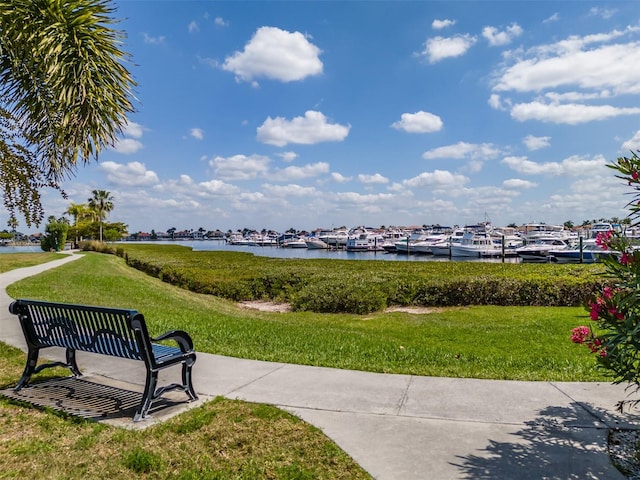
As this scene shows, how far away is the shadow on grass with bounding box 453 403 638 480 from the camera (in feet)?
11.3

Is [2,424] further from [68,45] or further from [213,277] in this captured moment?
[213,277]

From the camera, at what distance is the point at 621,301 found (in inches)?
124

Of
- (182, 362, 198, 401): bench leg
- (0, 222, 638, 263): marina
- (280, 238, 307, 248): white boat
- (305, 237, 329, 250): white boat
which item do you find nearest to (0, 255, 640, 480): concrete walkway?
(182, 362, 198, 401): bench leg

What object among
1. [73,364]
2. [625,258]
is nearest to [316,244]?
[73,364]

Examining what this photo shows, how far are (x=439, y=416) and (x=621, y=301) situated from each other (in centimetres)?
209

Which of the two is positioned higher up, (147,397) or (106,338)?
(106,338)

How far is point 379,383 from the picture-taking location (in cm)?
564

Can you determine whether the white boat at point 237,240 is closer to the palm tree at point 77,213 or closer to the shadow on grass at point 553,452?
the palm tree at point 77,213

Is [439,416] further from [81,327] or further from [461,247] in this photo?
[461,247]

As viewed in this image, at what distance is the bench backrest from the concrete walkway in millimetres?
937

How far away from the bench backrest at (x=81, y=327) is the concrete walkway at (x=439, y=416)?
94 centimetres

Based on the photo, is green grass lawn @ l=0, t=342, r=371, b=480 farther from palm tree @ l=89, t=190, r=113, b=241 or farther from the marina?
palm tree @ l=89, t=190, r=113, b=241

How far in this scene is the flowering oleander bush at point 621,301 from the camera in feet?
10.2

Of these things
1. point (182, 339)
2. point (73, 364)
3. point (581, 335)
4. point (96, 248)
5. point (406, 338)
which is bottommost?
point (406, 338)
